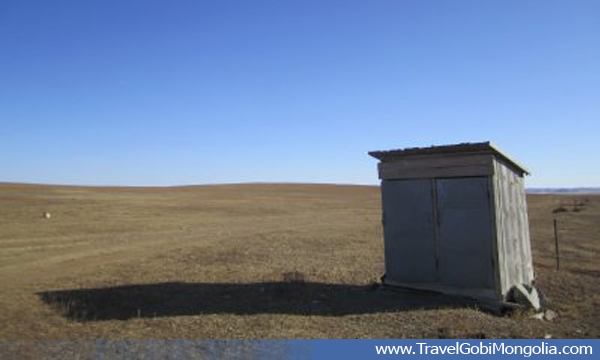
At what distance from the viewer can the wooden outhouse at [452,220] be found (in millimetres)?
12211

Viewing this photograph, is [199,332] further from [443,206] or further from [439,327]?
[443,206]

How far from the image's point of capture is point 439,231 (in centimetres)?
1278

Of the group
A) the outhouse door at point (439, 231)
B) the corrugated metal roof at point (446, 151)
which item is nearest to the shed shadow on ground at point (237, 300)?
the outhouse door at point (439, 231)

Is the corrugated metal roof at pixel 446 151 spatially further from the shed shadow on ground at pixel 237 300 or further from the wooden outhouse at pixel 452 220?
the shed shadow on ground at pixel 237 300

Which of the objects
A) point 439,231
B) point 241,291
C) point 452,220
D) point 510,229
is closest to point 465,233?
point 452,220

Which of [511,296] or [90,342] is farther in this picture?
[511,296]

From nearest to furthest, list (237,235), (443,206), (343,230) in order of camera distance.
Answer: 1. (443,206)
2. (237,235)
3. (343,230)

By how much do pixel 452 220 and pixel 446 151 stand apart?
1.40m

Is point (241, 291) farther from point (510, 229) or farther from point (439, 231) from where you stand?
point (510, 229)

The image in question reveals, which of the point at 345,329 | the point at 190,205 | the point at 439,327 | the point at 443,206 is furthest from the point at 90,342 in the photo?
the point at 190,205

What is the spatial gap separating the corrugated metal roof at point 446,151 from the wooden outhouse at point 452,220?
0.02 m

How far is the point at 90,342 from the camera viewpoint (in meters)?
8.74

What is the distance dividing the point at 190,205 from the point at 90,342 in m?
43.3

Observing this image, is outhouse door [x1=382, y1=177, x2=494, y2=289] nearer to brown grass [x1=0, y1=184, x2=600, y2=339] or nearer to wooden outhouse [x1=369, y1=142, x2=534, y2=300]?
wooden outhouse [x1=369, y1=142, x2=534, y2=300]
